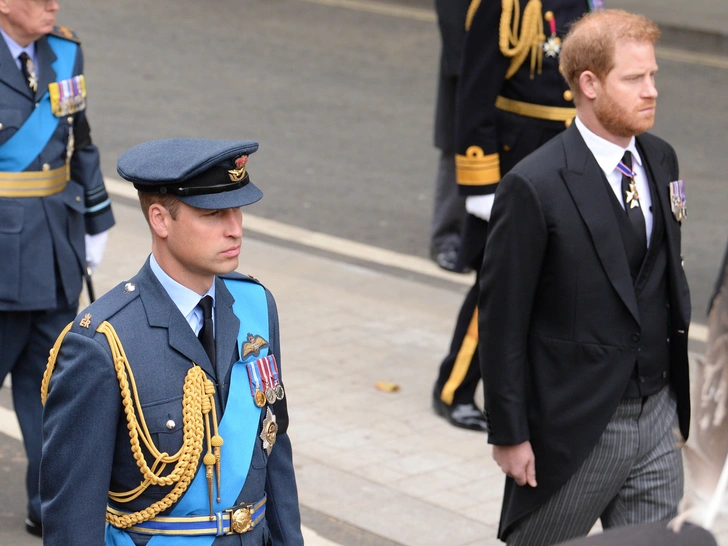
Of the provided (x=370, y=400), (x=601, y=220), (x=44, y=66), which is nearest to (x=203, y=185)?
(x=601, y=220)

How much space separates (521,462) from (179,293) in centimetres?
135

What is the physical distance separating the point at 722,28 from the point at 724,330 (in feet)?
50.3

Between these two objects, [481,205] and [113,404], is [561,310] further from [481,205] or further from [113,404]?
[481,205]

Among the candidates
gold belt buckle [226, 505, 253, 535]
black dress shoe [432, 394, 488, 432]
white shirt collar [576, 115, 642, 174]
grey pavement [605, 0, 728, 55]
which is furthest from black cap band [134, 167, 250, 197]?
grey pavement [605, 0, 728, 55]

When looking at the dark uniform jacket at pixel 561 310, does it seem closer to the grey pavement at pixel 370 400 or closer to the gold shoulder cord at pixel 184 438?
the gold shoulder cord at pixel 184 438

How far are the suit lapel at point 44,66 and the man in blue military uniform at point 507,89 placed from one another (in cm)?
174

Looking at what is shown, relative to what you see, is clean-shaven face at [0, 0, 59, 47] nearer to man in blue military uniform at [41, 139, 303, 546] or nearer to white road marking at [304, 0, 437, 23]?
man in blue military uniform at [41, 139, 303, 546]

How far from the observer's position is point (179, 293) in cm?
311

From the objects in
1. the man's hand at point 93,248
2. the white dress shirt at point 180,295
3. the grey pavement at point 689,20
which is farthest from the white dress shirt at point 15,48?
the grey pavement at point 689,20

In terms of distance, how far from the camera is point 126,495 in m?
3.05

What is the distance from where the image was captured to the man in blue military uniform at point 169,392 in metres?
2.96

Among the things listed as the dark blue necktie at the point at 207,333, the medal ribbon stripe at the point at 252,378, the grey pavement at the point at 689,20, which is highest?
the dark blue necktie at the point at 207,333

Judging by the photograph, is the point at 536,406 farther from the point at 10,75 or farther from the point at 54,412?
the point at 10,75

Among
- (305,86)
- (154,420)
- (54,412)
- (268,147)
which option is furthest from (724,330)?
(305,86)
